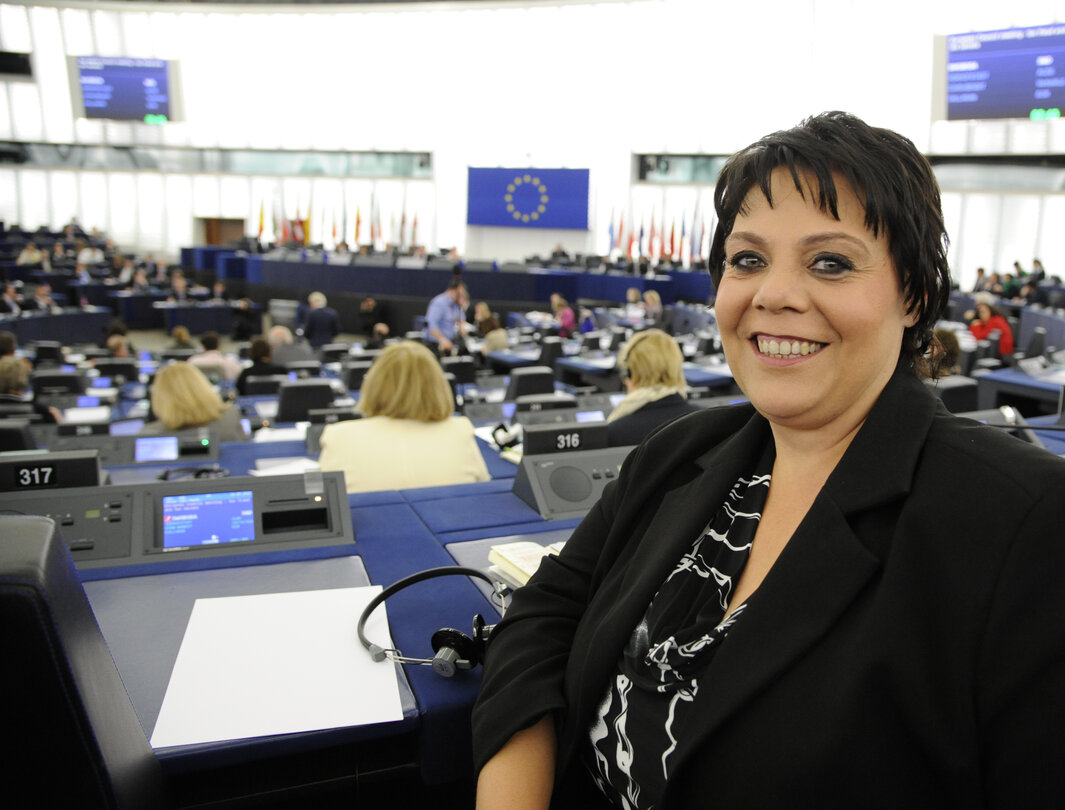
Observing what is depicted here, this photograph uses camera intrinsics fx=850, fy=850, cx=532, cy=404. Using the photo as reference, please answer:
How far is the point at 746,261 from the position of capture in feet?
3.46

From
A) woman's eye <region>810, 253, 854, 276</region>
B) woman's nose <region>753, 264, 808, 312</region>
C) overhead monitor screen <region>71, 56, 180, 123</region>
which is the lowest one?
woman's nose <region>753, 264, 808, 312</region>

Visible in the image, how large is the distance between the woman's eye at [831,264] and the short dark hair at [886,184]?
0.15 feet

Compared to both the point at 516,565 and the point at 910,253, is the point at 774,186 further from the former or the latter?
the point at 516,565

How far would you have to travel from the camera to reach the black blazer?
0.77 metres

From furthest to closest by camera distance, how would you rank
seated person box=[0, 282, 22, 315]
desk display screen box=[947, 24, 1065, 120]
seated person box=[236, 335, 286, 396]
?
seated person box=[0, 282, 22, 315], desk display screen box=[947, 24, 1065, 120], seated person box=[236, 335, 286, 396]

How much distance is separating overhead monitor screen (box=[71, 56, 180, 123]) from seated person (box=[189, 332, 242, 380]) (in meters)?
12.6

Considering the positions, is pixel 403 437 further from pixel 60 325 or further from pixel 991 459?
pixel 60 325

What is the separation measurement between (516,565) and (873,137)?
1068 millimetres

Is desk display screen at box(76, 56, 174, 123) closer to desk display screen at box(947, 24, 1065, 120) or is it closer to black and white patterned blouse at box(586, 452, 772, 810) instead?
desk display screen at box(947, 24, 1065, 120)

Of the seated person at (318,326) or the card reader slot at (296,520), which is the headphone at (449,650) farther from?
the seated person at (318,326)

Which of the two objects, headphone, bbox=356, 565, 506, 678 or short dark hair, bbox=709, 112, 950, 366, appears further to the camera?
headphone, bbox=356, 565, 506, 678

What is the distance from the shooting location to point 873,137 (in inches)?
38.5

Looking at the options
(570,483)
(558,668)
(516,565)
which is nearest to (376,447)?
(570,483)

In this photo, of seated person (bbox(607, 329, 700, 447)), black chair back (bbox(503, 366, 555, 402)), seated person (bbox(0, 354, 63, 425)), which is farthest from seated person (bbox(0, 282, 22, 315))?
seated person (bbox(607, 329, 700, 447))
